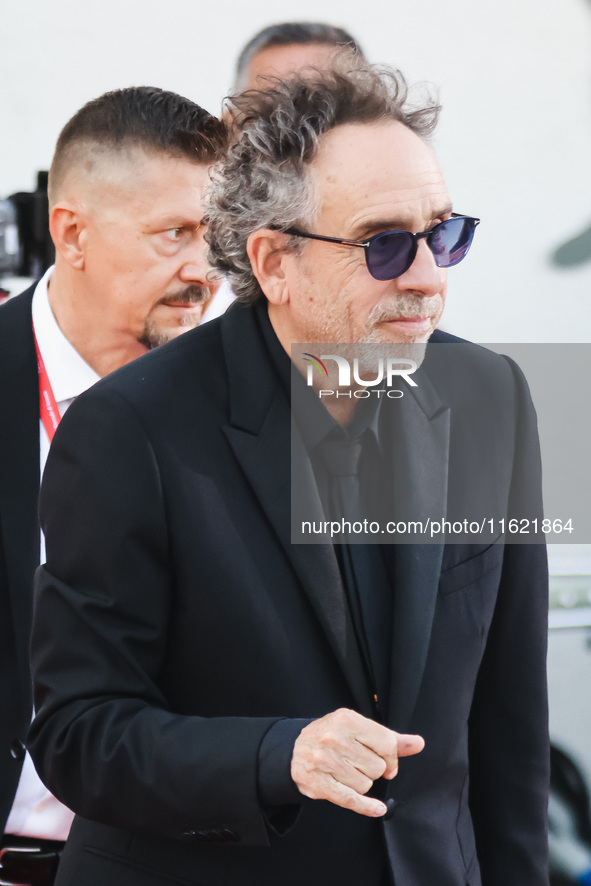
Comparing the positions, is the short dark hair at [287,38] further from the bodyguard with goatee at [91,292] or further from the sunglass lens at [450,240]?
the sunglass lens at [450,240]

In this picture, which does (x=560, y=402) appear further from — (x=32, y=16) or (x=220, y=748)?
(x=220, y=748)

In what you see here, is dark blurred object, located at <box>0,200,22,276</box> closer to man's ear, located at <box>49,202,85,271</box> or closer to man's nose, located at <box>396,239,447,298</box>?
man's ear, located at <box>49,202,85,271</box>

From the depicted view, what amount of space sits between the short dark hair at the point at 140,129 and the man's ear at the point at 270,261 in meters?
0.61

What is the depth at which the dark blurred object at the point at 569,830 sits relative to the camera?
3.12m

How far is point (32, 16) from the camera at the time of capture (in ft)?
9.18

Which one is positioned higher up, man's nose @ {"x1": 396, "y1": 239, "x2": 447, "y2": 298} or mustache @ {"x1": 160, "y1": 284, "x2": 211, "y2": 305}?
mustache @ {"x1": 160, "y1": 284, "x2": 211, "y2": 305}

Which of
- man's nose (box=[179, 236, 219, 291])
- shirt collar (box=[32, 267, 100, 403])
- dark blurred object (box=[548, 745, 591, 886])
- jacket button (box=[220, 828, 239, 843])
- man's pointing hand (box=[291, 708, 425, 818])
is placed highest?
man's nose (box=[179, 236, 219, 291])

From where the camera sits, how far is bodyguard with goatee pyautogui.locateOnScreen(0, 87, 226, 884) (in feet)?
7.01

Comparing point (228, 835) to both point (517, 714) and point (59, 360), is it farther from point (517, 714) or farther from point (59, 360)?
point (59, 360)

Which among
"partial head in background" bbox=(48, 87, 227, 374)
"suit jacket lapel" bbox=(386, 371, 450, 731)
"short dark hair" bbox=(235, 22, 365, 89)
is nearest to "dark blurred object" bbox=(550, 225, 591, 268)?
"short dark hair" bbox=(235, 22, 365, 89)

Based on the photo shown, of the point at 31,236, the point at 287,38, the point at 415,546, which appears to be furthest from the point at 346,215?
the point at 31,236

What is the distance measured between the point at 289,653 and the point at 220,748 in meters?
0.19

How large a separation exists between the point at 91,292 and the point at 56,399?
0.90 ft

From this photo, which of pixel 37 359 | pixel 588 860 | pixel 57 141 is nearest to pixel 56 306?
pixel 37 359
